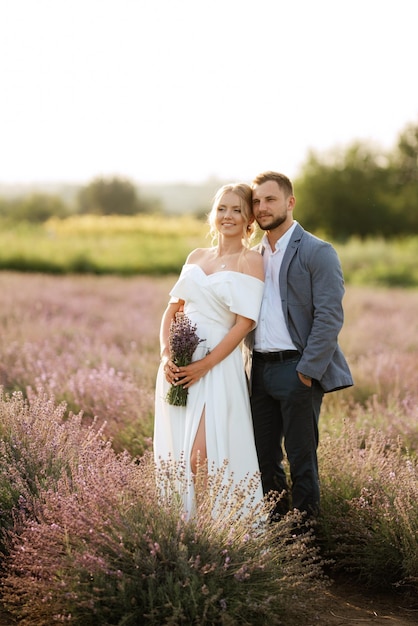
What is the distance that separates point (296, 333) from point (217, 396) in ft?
1.77

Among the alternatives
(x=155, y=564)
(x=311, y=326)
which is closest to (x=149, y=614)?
(x=155, y=564)

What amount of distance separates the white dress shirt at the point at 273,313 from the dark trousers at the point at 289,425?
0.11m

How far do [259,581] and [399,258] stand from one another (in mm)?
22593

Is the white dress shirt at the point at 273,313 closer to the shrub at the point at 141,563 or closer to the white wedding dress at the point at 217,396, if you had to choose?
the white wedding dress at the point at 217,396

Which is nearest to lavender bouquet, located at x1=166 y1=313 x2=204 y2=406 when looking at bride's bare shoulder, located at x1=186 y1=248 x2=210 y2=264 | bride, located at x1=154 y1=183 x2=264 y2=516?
bride, located at x1=154 y1=183 x2=264 y2=516

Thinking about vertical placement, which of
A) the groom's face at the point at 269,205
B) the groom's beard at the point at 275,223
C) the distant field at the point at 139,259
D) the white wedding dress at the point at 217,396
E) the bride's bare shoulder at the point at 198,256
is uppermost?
the groom's face at the point at 269,205

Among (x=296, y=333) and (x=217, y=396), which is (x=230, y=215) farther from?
(x=217, y=396)

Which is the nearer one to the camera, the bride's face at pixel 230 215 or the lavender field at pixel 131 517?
the lavender field at pixel 131 517

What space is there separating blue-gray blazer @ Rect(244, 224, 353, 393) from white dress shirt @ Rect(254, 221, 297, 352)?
0.17 feet

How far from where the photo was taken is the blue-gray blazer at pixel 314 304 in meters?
4.14

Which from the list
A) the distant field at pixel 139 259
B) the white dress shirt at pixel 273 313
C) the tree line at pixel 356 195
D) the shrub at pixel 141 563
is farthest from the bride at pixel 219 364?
the tree line at pixel 356 195

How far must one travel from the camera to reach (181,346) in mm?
4062

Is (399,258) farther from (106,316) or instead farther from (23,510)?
(23,510)

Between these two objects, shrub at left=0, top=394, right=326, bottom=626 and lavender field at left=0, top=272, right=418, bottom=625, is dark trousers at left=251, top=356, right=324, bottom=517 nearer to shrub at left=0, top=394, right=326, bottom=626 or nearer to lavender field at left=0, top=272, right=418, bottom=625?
lavender field at left=0, top=272, right=418, bottom=625
